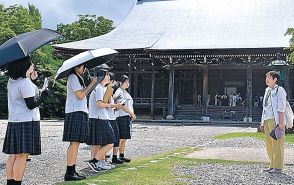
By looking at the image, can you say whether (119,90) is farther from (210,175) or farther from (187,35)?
(187,35)

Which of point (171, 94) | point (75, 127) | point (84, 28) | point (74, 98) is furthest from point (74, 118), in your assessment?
point (84, 28)

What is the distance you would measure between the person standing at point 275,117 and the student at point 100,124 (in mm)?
2677

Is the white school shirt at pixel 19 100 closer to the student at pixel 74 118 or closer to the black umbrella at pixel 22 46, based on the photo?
the black umbrella at pixel 22 46

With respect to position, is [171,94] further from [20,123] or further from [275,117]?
[20,123]

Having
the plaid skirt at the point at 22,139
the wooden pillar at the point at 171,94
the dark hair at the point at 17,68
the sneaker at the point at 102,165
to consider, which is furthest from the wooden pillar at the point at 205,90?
the dark hair at the point at 17,68

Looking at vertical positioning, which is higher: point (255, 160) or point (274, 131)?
point (274, 131)

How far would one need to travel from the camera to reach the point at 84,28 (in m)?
45.6

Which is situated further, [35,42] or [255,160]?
[255,160]

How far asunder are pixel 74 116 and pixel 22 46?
1.68 m

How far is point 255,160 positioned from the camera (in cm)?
973

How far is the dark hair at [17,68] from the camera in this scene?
19.2ft

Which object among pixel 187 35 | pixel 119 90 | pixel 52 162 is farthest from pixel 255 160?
pixel 187 35

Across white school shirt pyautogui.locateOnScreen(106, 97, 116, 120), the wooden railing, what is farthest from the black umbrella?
the wooden railing

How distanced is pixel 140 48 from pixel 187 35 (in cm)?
426
